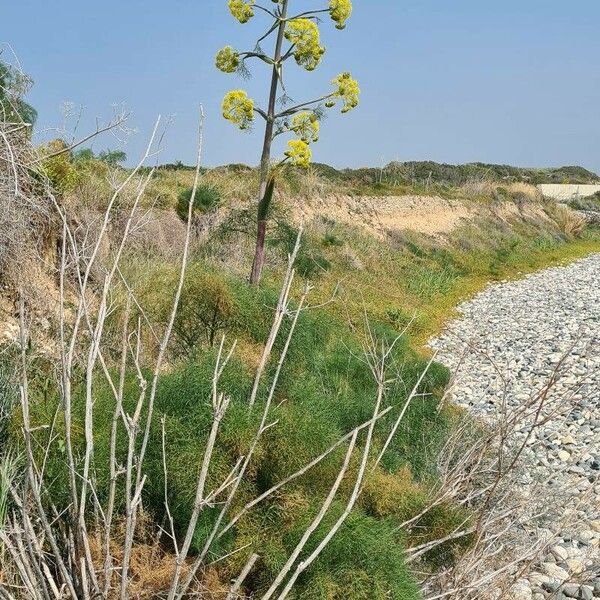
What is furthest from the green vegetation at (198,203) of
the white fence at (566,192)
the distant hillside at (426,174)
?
the white fence at (566,192)

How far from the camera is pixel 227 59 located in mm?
7922

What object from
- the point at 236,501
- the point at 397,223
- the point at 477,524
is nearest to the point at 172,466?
the point at 236,501

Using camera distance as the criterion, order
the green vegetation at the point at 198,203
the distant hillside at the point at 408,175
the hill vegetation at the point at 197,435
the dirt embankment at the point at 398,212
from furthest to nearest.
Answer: the distant hillside at the point at 408,175
the dirt embankment at the point at 398,212
the green vegetation at the point at 198,203
the hill vegetation at the point at 197,435

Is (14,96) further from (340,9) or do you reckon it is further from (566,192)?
(566,192)

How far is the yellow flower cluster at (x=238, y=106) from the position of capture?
25.1ft

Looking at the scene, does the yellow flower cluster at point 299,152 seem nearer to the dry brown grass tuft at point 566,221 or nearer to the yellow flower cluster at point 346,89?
the yellow flower cluster at point 346,89

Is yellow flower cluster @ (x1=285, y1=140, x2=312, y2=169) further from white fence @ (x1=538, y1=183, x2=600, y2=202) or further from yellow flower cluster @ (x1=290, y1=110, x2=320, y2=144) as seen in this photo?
white fence @ (x1=538, y1=183, x2=600, y2=202)

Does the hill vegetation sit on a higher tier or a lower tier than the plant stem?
lower

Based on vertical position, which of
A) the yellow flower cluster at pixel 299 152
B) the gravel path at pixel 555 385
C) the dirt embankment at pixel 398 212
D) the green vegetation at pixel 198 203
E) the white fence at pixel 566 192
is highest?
the white fence at pixel 566 192

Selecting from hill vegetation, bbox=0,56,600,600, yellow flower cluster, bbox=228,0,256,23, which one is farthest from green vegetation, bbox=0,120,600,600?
yellow flower cluster, bbox=228,0,256,23

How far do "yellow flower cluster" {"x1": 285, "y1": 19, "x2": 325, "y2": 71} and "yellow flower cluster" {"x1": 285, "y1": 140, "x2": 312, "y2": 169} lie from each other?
3.35 ft

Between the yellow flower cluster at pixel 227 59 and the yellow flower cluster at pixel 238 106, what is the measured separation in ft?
1.26

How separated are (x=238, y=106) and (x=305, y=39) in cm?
95

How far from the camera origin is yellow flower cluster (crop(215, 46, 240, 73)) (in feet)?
25.9
